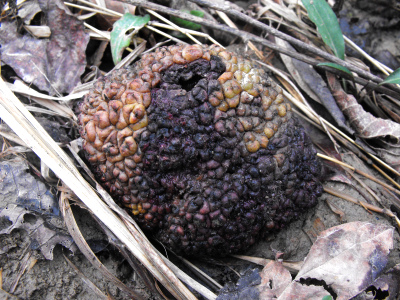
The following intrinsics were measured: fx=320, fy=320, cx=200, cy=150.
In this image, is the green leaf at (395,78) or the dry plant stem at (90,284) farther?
the green leaf at (395,78)

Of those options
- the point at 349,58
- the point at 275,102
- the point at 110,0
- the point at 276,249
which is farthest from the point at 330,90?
the point at 110,0

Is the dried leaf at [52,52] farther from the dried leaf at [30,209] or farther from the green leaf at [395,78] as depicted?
the green leaf at [395,78]

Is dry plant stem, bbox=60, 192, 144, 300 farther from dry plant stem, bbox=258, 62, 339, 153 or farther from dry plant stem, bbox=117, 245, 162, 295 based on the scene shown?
dry plant stem, bbox=258, 62, 339, 153

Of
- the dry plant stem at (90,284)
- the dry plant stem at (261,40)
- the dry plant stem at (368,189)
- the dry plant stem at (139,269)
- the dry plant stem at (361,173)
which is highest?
the dry plant stem at (261,40)

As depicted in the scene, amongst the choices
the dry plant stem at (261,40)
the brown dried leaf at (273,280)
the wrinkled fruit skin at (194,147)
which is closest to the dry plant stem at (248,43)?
the dry plant stem at (261,40)

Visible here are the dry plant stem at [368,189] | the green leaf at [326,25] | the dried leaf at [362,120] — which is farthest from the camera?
the green leaf at [326,25]

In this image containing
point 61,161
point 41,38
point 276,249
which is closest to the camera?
point 61,161

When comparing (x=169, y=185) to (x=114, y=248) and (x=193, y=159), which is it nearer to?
(x=193, y=159)

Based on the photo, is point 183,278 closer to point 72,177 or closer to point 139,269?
point 139,269
